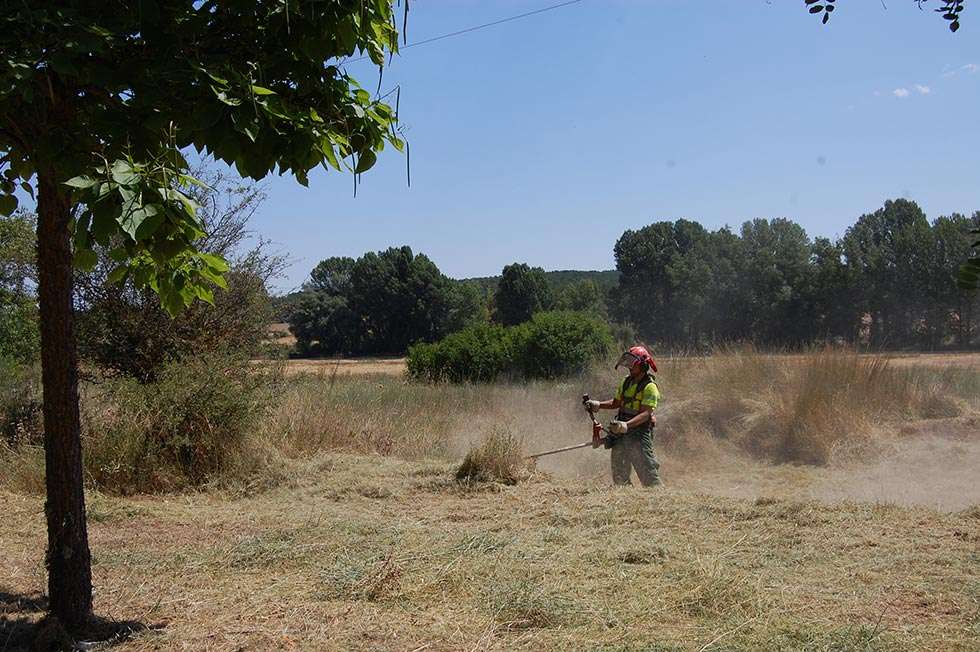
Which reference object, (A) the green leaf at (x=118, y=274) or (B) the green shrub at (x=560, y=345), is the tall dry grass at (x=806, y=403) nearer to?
(B) the green shrub at (x=560, y=345)

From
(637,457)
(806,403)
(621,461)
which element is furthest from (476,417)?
(637,457)

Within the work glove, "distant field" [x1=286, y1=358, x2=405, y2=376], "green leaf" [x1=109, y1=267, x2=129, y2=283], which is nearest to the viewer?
"green leaf" [x1=109, y1=267, x2=129, y2=283]

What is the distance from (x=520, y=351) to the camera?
22.6 metres

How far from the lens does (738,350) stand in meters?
17.3

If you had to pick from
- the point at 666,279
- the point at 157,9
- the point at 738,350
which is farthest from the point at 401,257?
the point at 157,9

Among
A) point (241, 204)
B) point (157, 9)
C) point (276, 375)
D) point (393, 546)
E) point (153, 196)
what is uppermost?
point (241, 204)

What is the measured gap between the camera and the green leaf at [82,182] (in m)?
2.76

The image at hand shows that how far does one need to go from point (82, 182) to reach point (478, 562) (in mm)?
3127

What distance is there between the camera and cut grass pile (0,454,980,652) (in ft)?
12.7

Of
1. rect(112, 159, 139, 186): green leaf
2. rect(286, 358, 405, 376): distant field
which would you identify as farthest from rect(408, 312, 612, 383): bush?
rect(112, 159, 139, 186): green leaf

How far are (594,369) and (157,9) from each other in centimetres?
1755

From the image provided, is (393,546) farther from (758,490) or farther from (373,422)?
(758,490)

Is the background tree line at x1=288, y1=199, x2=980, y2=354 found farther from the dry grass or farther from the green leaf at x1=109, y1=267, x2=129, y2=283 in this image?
the green leaf at x1=109, y1=267, x2=129, y2=283

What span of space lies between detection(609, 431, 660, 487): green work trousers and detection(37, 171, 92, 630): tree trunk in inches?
241
